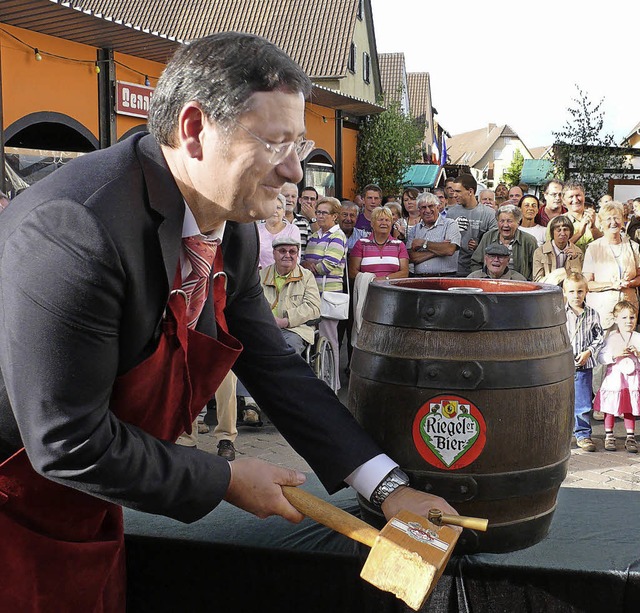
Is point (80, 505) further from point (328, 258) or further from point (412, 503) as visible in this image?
point (328, 258)

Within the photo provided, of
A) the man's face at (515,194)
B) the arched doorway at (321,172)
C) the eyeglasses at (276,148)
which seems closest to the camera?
the eyeglasses at (276,148)

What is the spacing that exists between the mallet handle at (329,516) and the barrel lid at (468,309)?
505 millimetres

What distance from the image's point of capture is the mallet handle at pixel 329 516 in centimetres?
157

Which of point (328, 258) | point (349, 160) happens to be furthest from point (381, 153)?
point (328, 258)

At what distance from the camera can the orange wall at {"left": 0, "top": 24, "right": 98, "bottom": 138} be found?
8445 mm

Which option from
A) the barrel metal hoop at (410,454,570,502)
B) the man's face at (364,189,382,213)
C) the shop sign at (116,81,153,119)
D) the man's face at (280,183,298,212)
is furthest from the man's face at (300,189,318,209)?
the barrel metal hoop at (410,454,570,502)

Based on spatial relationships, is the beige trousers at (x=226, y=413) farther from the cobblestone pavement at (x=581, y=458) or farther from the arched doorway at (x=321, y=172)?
the arched doorway at (x=321, y=172)

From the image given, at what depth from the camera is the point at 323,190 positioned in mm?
17406

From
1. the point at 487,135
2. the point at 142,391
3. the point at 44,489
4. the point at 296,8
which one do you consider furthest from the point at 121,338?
the point at 487,135

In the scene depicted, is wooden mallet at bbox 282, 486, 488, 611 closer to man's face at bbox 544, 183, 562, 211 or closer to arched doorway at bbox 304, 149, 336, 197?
man's face at bbox 544, 183, 562, 211

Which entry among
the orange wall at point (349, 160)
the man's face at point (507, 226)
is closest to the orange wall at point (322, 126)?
the orange wall at point (349, 160)

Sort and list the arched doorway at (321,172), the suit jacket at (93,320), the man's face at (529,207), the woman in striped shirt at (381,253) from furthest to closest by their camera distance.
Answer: the arched doorway at (321,172), the man's face at (529,207), the woman in striped shirt at (381,253), the suit jacket at (93,320)

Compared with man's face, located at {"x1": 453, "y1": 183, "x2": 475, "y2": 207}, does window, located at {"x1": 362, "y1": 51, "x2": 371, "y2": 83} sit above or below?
above

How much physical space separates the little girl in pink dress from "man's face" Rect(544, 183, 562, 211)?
2281mm
